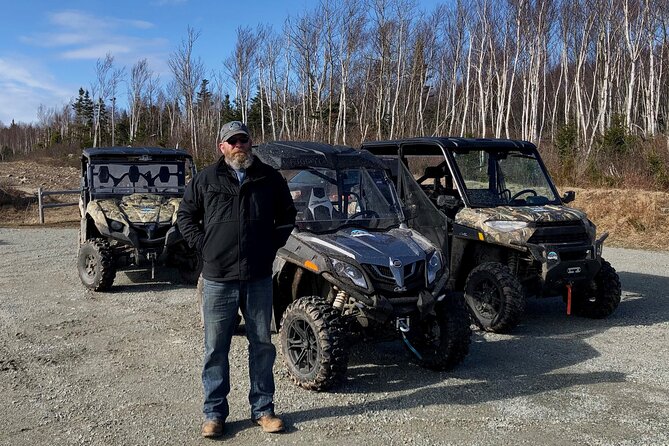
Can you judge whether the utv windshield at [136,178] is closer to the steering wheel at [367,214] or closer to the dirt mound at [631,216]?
the steering wheel at [367,214]

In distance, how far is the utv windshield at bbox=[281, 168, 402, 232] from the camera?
6.06 metres

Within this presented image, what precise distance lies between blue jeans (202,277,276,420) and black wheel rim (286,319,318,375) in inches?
28.6

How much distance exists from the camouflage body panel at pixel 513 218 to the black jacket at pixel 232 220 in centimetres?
356

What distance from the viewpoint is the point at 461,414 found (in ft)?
15.9

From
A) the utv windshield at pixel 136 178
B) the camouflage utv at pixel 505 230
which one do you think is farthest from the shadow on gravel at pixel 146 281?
the camouflage utv at pixel 505 230

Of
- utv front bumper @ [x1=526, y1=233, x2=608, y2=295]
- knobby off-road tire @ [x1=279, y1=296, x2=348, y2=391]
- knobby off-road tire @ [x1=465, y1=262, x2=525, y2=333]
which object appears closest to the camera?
knobby off-road tire @ [x1=279, y1=296, x2=348, y2=391]

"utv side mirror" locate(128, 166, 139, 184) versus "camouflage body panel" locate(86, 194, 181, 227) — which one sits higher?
"utv side mirror" locate(128, 166, 139, 184)

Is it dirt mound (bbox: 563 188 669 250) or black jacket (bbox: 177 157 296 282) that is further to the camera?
dirt mound (bbox: 563 188 669 250)

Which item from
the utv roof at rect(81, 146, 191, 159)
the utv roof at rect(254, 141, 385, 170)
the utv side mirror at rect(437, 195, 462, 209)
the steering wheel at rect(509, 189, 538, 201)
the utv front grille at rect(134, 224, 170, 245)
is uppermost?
the utv roof at rect(81, 146, 191, 159)

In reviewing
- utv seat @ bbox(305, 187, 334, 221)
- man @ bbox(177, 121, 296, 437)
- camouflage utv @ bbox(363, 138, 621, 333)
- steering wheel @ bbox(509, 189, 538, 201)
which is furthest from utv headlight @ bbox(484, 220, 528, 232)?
man @ bbox(177, 121, 296, 437)

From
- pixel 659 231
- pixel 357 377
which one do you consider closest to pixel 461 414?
pixel 357 377

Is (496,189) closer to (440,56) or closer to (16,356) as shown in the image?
(16,356)

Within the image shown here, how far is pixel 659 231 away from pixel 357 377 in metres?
12.7

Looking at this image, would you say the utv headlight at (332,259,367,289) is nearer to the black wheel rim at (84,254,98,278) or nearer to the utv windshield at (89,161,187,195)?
the black wheel rim at (84,254,98,278)
